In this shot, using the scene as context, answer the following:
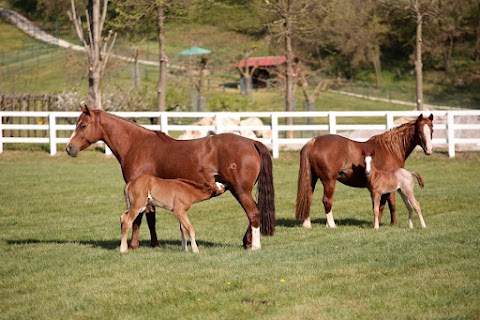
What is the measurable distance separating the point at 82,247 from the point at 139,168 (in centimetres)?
149

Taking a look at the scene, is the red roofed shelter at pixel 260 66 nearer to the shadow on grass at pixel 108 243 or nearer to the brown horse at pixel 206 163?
the shadow on grass at pixel 108 243

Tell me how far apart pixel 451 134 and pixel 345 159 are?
12824 millimetres

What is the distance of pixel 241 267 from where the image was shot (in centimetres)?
1038

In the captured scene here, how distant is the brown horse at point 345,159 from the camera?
14422 millimetres

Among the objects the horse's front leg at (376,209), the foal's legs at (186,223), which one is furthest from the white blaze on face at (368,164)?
the foal's legs at (186,223)

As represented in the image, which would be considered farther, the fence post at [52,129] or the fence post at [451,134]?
the fence post at [52,129]

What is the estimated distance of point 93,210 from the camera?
17281 mm

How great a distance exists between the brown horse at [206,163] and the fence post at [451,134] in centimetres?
1519

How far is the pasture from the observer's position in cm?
865

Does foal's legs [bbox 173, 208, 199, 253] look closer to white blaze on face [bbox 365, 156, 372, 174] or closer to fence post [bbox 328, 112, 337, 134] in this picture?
white blaze on face [bbox 365, 156, 372, 174]

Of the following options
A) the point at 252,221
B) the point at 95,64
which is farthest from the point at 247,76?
the point at 252,221

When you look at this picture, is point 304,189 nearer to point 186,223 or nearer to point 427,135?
point 427,135

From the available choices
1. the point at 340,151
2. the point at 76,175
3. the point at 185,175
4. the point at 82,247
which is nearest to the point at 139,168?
the point at 185,175

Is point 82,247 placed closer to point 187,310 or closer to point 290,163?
point 187,310
